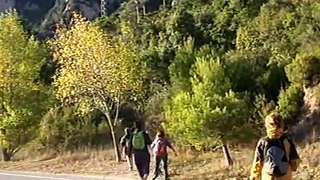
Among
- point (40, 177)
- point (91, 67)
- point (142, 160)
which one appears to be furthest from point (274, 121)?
point (91, 67)

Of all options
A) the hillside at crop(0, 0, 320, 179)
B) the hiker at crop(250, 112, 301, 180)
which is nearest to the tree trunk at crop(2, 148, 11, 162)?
the hillside at crop(0, 0, 320, 179)

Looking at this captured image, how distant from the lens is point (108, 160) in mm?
27391

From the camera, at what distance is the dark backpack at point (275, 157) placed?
8172mm

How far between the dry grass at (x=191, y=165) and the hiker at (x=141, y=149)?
2.07m

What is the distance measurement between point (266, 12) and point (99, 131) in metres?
14.0

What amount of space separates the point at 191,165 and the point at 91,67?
23.3ft

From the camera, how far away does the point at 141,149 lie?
16578 mm

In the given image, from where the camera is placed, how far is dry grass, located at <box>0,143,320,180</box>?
17.7m

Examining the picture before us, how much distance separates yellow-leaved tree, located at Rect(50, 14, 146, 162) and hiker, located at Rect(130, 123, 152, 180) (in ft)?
33.5

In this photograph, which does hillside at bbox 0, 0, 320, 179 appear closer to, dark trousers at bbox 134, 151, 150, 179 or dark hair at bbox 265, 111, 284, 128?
dark trousers at bbox 134, 151, 150, 179

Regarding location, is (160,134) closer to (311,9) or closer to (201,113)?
(201,113)

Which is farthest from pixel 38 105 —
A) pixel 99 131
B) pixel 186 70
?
pixel 186 70

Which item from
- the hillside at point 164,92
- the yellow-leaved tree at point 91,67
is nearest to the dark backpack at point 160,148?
the hillside at point 164,92

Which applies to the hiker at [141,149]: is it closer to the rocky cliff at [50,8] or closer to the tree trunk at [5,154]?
the tree trunk at [5,154]
